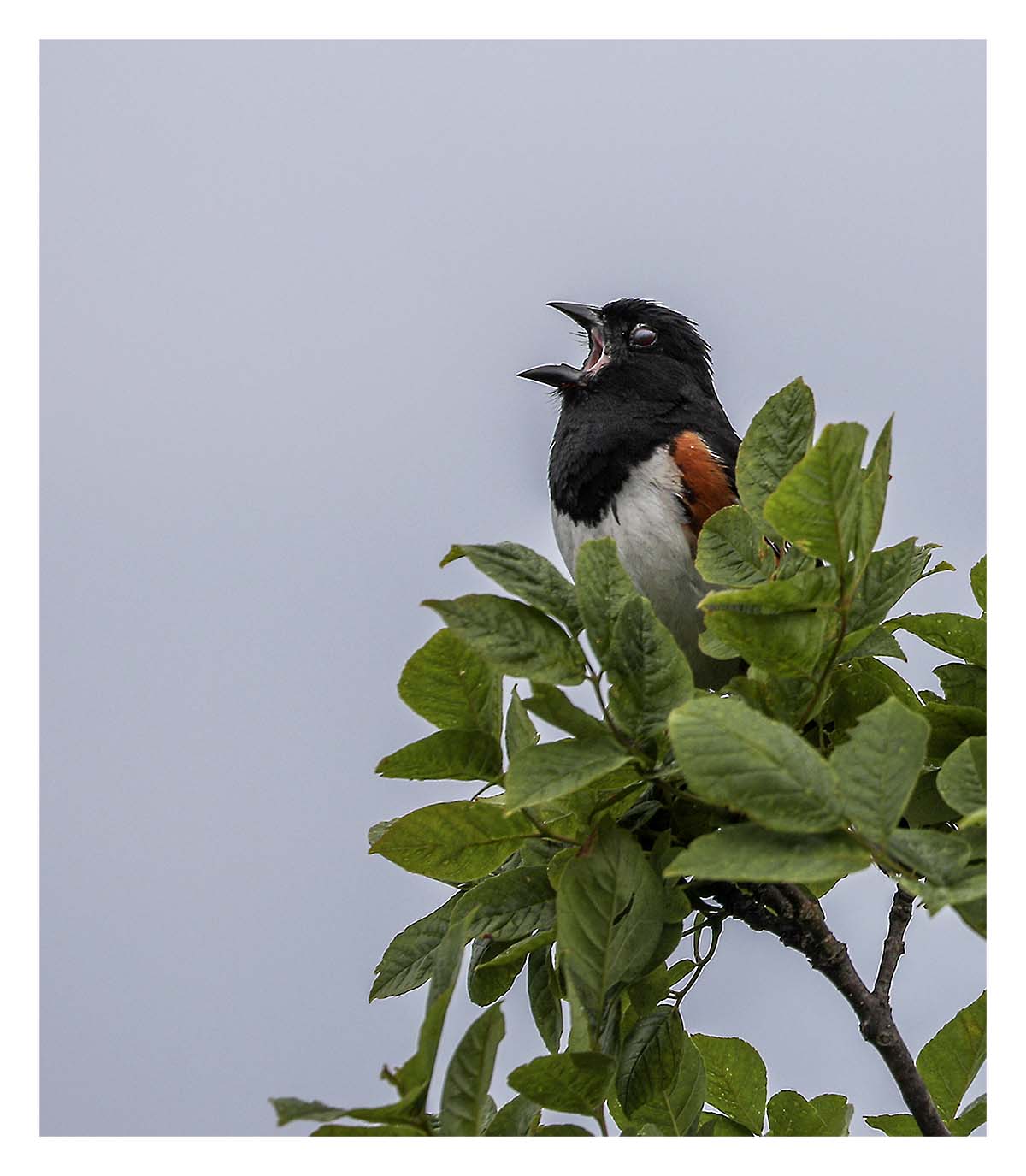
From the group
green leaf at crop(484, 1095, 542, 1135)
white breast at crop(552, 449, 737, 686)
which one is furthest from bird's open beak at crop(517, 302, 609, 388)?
green leaf at crop(484, 1095, 542, 1135)

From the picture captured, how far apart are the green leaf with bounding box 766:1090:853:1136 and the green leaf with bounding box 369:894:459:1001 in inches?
9.3

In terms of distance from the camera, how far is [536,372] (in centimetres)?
152

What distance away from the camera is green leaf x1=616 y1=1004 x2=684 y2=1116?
69 cm

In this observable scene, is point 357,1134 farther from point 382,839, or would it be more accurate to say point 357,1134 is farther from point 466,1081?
point 382,839

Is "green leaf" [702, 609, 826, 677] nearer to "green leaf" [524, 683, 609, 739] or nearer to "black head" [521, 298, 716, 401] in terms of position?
"green leaf" [524, 683, 609, 739]

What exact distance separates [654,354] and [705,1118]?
100 centimetres

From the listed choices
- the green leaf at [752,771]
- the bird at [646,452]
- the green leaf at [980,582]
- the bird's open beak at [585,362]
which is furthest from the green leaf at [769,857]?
the bird's open beak at [585,362]

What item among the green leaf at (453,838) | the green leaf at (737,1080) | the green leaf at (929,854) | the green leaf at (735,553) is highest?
the green leaf at (735,553)

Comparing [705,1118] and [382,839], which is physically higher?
[382,839]

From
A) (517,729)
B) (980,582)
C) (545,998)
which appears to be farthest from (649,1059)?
(980,582)

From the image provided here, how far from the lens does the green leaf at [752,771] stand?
20.0 inches

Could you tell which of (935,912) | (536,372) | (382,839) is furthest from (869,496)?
(536,372)

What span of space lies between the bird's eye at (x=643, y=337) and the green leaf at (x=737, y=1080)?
3.16 ft

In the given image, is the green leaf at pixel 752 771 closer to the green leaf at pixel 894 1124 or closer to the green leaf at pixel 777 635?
the green leaf at pixel 777 635
